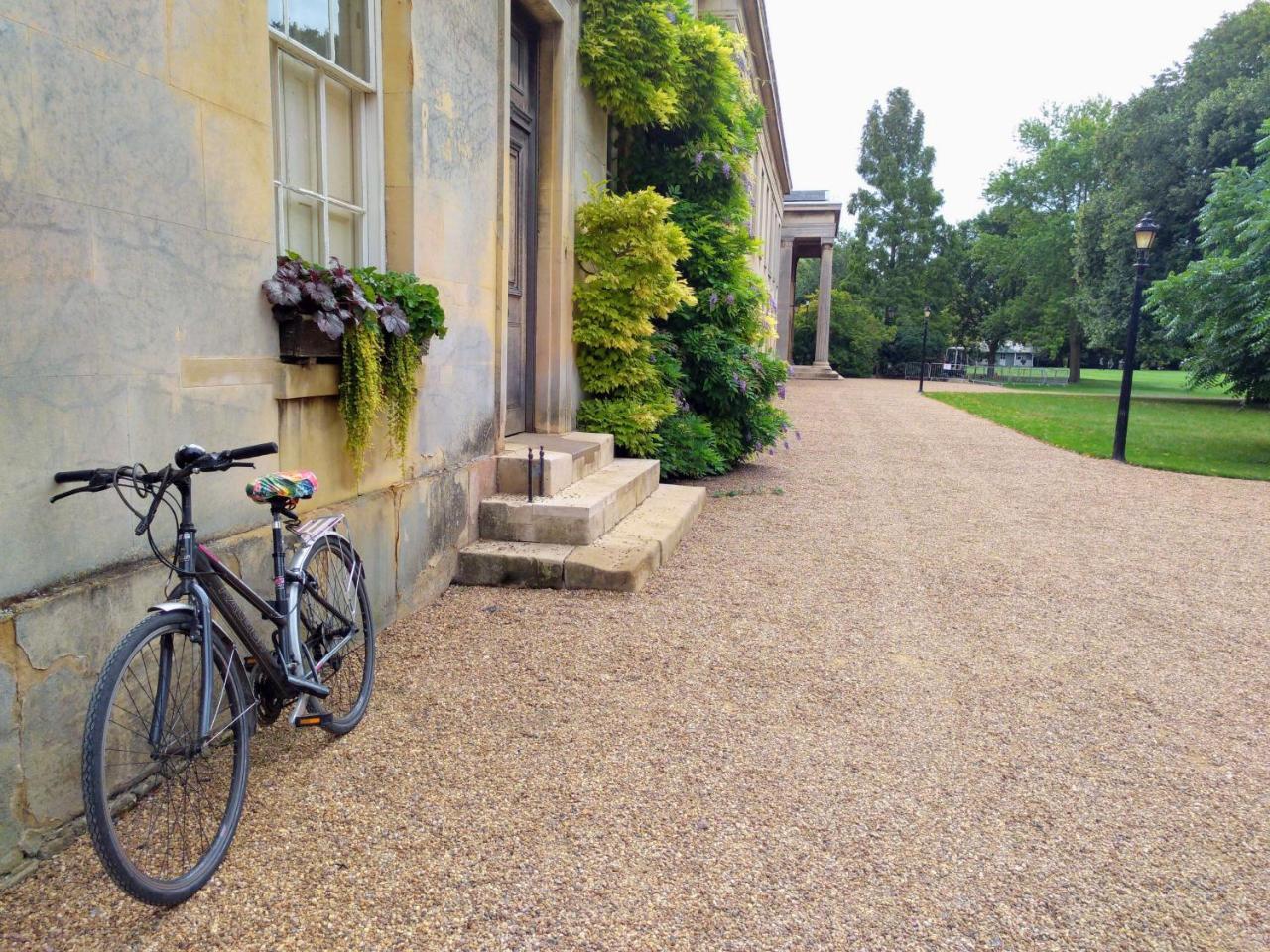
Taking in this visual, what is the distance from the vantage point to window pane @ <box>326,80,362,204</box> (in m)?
4.36

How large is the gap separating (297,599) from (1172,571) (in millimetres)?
6183

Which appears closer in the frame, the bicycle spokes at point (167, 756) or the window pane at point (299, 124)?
the bicycle spokes at point (167, 756)

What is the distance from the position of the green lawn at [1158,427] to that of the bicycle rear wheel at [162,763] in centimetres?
1283

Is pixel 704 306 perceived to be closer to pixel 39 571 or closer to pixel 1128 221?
pixel 39 571

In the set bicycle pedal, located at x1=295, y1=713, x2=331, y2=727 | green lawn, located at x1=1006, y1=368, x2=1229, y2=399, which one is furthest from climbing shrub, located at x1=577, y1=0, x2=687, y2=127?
green lawn, located at x1=1006, y1=368, x2=1229, y2=399

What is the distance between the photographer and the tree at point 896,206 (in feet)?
188

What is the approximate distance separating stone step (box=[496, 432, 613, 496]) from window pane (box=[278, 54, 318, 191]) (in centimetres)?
236

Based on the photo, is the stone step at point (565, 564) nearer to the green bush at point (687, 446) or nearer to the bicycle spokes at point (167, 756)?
the bicycle spokes at point (167, 756)

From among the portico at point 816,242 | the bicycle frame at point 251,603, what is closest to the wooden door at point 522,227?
the bicycle frame at point 251,603

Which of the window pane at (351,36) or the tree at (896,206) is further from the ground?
the tree at (896,206)

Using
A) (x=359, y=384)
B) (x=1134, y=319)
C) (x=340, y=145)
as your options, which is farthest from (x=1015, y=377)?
(x=359, y=384)

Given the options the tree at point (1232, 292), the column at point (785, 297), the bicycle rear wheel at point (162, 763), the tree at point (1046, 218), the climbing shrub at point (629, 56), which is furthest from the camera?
the tree at point (1046, 218)

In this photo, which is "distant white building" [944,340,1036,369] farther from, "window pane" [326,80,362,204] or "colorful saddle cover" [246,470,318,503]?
"colorful saddle cover" [246,470,318,503]

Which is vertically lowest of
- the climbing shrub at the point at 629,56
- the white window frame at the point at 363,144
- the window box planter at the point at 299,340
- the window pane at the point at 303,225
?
the window box planter at the point at 299,340
